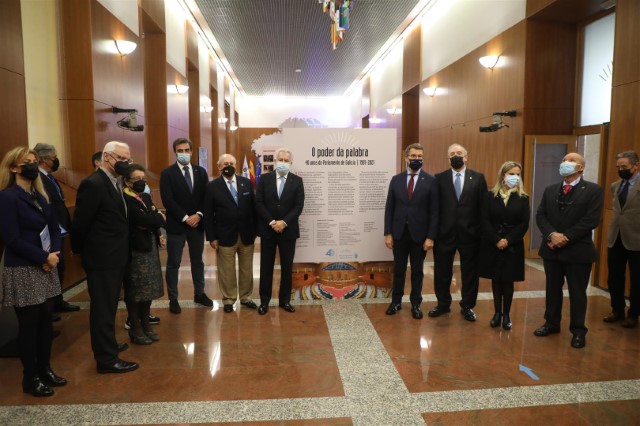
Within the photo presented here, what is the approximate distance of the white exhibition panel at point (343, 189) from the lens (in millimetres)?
4898

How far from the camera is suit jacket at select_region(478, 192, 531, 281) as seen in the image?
3.93 metres

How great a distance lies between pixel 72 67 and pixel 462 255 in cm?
537

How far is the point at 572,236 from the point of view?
3.67 m

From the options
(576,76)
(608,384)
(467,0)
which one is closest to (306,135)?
(608,384)

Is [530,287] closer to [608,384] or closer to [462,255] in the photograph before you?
[462,255]

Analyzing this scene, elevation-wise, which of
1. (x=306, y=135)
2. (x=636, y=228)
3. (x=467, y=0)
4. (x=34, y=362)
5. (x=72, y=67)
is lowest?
(x=34, y=362)

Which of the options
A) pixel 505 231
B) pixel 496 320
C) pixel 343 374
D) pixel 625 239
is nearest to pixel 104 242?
pixel 343 374

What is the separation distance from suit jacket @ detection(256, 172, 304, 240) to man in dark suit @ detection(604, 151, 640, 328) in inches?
117

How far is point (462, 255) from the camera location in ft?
14.4

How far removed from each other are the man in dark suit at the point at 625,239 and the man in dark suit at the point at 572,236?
0.70 metres

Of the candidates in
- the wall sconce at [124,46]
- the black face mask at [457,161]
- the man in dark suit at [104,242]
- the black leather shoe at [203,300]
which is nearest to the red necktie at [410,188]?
the black face mask at [457,161]

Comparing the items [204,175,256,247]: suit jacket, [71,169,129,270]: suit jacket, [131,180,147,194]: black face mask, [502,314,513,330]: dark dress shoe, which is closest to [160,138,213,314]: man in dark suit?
[204,175,256,247]: suit jacket

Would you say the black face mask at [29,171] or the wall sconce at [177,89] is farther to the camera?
the wall sconce at [177,89]

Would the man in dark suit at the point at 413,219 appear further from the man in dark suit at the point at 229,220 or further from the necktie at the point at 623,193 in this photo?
the necktie at the point at 623,193
